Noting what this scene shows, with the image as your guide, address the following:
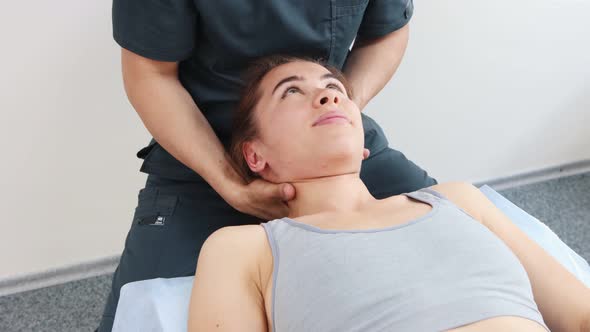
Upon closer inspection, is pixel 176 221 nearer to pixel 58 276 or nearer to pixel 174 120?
pixel 174 120

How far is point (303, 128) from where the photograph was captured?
0.89 m

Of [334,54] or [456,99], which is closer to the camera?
[334,54]

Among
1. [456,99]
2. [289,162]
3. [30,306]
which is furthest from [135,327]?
[456,99]

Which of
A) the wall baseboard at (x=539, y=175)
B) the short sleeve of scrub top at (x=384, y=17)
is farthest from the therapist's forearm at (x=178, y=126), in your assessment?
the wall baseboard at (x=539, y=175)

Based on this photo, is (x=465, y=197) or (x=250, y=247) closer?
(x=250, y=247)

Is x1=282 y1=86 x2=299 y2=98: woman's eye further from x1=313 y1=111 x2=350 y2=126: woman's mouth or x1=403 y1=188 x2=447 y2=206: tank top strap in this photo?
x1=403 y1=188 x2=447 y2=206: tank top strap

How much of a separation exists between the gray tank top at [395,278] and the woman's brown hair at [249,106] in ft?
0.67

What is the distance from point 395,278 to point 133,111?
869 mm

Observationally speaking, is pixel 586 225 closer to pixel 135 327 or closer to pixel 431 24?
pixel 431 24

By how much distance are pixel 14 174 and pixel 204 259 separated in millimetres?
817

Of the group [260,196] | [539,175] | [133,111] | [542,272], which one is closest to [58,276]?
[133,111]

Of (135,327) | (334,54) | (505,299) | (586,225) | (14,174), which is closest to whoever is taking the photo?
(505,299)

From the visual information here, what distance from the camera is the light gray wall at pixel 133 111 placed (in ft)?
4.04

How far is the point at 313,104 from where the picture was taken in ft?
2.97
